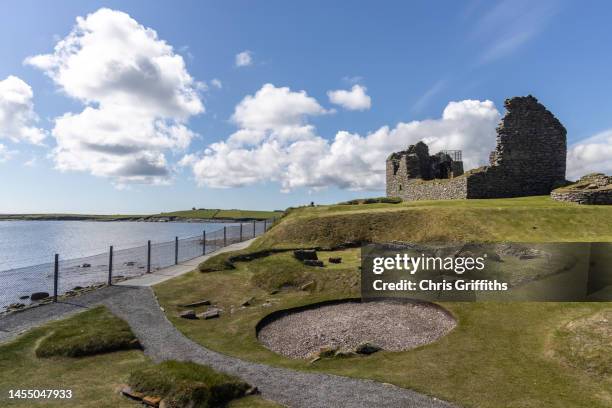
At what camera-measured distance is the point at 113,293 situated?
2075cm

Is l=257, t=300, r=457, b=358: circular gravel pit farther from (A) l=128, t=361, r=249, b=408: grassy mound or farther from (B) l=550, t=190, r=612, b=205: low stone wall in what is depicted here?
(B) l=550, t=190, r=612, b=205: low stone wall

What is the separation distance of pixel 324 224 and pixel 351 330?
17.5 meters

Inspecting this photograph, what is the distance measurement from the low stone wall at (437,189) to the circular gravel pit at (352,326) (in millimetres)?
22827

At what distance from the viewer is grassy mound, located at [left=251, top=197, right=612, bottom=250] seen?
23109mm

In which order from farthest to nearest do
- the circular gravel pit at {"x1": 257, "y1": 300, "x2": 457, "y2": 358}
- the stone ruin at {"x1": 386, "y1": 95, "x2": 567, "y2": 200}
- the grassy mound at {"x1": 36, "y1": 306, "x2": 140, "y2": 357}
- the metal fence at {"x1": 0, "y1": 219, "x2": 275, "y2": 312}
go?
the stone ruin at {"x1": 386, "y1": 95, "x2": 567, "y2": 200} → the metal fence at {"x1": 0, "y1": 219, "x2": 275, "y2": 312} → the circular gravel pit at {"x1": 257, "y1": 300, "x2": 457, "y2": 358} → the grassy mound at {"x1": 36, "y1": 306, "x2": 140, "y2": 357}

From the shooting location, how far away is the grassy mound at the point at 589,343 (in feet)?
33.1

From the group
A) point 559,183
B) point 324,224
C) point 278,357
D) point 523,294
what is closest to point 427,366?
point 278,357

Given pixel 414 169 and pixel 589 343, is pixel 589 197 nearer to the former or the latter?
pixel 589 343

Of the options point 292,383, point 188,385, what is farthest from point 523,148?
point 188,385

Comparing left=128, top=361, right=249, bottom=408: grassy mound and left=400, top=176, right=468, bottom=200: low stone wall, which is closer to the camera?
left=128, top=361, right=249, bottom=408: grassy mound

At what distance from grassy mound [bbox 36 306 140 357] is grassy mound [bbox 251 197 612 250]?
1573 centimetres

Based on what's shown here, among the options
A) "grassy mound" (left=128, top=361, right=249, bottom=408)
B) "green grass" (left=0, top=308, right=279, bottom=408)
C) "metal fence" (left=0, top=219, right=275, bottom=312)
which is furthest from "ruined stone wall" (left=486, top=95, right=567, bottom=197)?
"green grass" (left=0, top=308, right=279, bottom=408)

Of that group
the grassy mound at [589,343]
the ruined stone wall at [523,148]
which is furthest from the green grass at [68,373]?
the ruined stone wall at [523,148]

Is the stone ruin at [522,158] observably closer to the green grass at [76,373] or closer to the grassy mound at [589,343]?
the grassy mound at [589,343]
